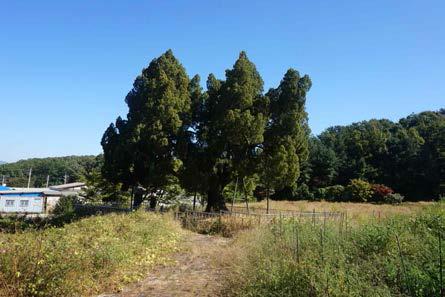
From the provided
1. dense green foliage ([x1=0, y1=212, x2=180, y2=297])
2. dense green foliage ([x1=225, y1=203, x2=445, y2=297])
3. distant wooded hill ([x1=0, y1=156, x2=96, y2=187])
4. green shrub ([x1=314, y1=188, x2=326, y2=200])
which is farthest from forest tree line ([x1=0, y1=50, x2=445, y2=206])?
distant wooded hill ([x1=0, y1=156, x2=96, y2=187])

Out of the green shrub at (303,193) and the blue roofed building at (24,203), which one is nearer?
the blue roofed building at (24,203)

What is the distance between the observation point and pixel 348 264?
22.5 ft

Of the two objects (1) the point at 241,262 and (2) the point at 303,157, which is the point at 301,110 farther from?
(1) the point at 241,262

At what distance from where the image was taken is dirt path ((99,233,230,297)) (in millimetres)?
8239

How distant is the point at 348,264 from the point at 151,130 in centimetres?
1774

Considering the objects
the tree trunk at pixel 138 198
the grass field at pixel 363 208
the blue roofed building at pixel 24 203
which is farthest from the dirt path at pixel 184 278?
the blue roofed building at pixel 24 203

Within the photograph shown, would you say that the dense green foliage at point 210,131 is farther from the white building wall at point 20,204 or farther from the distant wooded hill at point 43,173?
the distant wooded hill at point 43,173

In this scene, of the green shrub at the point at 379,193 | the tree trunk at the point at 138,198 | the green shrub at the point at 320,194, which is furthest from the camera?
the green shrub at the point at 320,194

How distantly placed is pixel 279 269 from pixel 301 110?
18029 millimetres

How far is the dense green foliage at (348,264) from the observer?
5773 millimetres

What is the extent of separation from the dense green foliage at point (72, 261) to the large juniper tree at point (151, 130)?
1117 cm

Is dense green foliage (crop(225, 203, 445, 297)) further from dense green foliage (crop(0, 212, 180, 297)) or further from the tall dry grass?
the tall dry grass

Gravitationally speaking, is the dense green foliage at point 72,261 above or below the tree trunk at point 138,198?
below

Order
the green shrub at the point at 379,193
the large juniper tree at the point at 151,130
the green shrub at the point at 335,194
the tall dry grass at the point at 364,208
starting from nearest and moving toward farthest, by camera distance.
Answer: the tall dry grass at the point at 364,208, the large juniper tree at the point at 151,130, the green shrub at the point at 379,193, the green shrub at the point at 335,194
